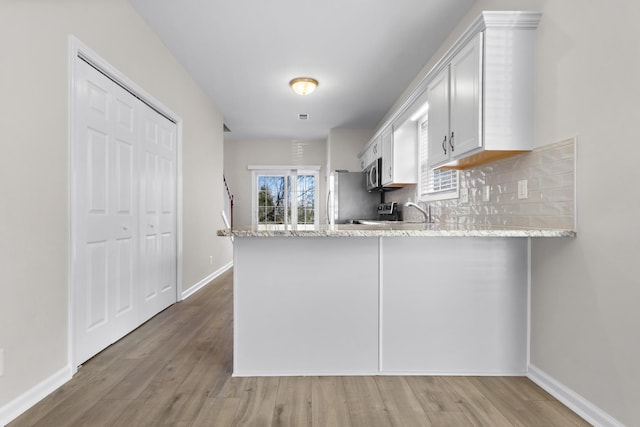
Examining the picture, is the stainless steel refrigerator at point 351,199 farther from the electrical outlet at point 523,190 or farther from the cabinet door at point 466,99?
the electrical outlet at point 523,190

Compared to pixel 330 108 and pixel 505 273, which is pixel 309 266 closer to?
pixel 505 273

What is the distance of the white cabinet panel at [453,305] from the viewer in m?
2.05

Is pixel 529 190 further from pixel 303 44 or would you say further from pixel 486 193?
pixel 303 44

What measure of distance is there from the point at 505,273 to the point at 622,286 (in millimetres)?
616

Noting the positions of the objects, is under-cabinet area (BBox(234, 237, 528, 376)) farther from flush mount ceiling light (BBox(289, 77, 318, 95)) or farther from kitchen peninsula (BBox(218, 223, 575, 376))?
flush mount ceiling light (BBox(289, 77, 318, 95))

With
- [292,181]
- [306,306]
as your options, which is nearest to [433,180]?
[306,306]

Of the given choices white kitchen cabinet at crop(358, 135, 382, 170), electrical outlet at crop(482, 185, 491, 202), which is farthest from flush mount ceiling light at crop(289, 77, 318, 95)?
electrical outlet at crop(482, 185, 491, 202)

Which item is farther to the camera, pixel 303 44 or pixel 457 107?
pixel 303 44

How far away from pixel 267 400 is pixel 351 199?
4.45 metres

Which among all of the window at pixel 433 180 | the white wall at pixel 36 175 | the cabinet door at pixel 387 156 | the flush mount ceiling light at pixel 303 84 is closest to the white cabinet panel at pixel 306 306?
the white wall at pixel 36 175

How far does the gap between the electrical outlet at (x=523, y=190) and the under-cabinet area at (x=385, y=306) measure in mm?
270

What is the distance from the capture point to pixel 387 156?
14.8ft

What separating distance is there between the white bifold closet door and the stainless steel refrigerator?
295 cm

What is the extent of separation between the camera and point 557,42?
1.84 meters
